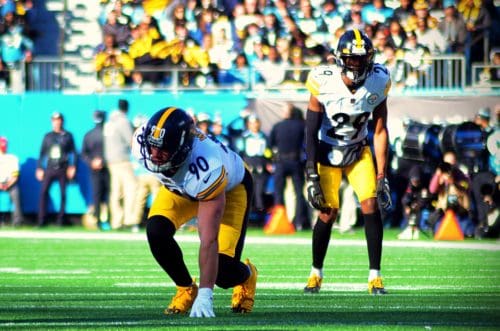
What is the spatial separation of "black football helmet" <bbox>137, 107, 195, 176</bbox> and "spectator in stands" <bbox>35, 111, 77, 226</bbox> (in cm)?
1287

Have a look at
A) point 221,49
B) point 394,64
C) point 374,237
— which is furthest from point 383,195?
point 221,49

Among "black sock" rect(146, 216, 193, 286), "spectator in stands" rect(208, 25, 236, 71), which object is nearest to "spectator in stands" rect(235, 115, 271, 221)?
"spectator in stands" rect(208, 25, 236, 71)

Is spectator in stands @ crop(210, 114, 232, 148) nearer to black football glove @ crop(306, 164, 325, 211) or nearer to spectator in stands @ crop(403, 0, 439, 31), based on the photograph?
spectator in stands @ crop(403, 0, 439, 31)

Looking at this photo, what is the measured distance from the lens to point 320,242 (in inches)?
372

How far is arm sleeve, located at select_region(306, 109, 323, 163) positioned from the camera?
935 centimetres

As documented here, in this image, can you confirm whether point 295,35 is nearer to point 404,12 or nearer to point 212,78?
point 212,78

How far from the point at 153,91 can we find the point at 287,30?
2432mm

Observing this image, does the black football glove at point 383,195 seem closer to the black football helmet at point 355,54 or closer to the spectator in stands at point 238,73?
the black football helmet at point 355,54

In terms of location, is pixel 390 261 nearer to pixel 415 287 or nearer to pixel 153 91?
pixel 415 287

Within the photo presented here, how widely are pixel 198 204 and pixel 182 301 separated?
59 centimetres

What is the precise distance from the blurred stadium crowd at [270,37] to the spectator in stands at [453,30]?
15mm

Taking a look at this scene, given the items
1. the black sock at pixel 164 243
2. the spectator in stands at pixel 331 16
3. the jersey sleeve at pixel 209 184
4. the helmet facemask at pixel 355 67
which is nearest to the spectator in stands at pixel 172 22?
the spectator in stands at pixel 331 16

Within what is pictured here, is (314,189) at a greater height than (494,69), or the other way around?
(494,69)

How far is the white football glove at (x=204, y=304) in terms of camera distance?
6.91 m
